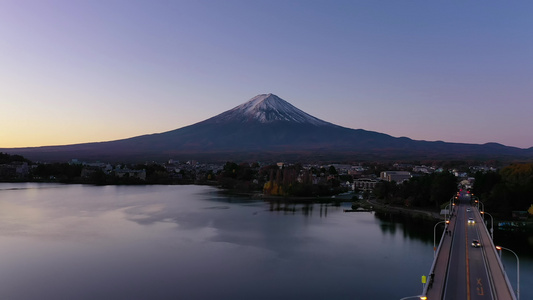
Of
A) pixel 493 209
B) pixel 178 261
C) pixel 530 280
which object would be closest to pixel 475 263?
pixel 530 280

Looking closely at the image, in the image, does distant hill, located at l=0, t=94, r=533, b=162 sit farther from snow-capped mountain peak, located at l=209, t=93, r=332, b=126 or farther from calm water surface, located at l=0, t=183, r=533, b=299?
calm water surface, located at l=0, t=183, r=533, b=299

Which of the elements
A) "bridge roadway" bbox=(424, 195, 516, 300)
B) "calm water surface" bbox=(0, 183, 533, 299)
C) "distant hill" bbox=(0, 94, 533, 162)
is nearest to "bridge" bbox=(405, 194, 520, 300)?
"bridge roadway" bbox=(424, 195, 516, 300)

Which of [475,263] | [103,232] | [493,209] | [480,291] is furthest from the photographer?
[493,209]

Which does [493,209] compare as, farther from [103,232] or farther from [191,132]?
[191,132]

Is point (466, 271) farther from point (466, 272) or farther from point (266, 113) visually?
point (266, 113)

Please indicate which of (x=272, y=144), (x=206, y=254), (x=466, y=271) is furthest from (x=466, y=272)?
(x=272, y=144)

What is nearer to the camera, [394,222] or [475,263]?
[475,263]

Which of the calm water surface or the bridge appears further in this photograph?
the calm water surface
